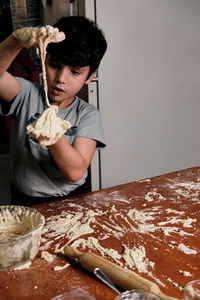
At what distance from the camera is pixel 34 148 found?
4.66 ft

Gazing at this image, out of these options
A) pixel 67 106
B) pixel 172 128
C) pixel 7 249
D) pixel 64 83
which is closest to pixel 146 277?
pixel 7 249

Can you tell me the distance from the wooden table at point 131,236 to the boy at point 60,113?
0.22m

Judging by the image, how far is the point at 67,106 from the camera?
1520 mm

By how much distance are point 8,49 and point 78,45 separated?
389 millimetres

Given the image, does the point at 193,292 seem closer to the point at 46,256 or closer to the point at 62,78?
the point at 46,256

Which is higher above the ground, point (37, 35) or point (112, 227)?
point (37, 35)

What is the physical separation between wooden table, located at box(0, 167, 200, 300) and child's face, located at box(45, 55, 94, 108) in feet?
1.54

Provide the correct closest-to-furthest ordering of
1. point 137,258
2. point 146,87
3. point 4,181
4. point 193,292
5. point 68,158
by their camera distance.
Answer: point 193,292 → point 137,258 → point 68,158 → point 146,87 → point 4,181

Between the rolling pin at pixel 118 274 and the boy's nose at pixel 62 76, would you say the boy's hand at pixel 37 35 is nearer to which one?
the boy's nose at pixel 62 76

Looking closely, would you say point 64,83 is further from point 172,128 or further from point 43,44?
point 172,128

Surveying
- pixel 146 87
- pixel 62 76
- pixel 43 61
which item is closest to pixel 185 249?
pixel 43 61

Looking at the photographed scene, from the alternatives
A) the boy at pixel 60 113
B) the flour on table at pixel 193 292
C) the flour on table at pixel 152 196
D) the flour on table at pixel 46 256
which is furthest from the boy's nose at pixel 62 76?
the flour on table at pixel 193 292

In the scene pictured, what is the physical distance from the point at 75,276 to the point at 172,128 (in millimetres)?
1944

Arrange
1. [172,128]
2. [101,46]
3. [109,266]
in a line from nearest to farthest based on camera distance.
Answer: [109,266]
[101,46]
[172,128]
